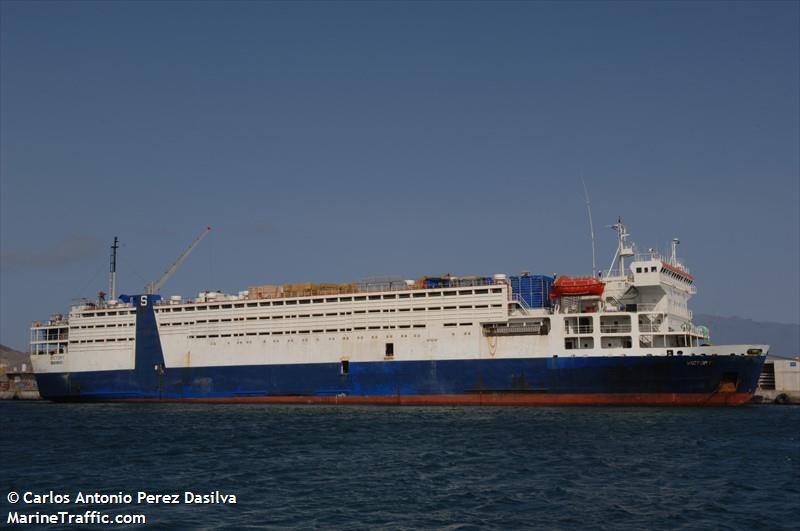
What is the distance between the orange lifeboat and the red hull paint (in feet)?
21.5

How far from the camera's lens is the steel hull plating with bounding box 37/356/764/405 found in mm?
44594

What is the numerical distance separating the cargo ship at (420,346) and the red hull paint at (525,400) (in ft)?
0.27

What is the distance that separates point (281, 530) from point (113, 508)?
522 centimetres

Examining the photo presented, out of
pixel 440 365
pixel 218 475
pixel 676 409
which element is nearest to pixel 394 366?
pixel 440 365

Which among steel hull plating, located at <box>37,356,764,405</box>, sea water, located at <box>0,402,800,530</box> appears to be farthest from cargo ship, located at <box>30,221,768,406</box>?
sea water, located at <box>0,402,800,530</box>

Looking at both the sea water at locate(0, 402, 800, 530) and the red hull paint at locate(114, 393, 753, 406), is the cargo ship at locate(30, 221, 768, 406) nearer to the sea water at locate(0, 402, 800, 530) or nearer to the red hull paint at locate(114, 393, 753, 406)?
the red hull paint at locate(114, 393, 753, 406)

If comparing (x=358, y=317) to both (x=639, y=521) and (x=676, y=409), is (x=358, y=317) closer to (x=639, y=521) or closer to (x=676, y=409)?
(x=676, y=409)

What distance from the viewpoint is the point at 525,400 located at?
47.4 meters

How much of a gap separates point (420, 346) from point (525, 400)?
7.88 meters

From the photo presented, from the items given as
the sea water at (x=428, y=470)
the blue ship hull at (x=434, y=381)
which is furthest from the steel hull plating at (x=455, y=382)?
the sea water at (x=428, y=470)

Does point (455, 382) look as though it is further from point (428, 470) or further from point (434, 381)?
point (428, 470)

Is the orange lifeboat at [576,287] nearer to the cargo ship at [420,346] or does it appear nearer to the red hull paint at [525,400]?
the cargo ship at [420,346]

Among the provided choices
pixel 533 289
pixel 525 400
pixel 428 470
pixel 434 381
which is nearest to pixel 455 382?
pixel 434 381

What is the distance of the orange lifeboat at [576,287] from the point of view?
48.4 meters
